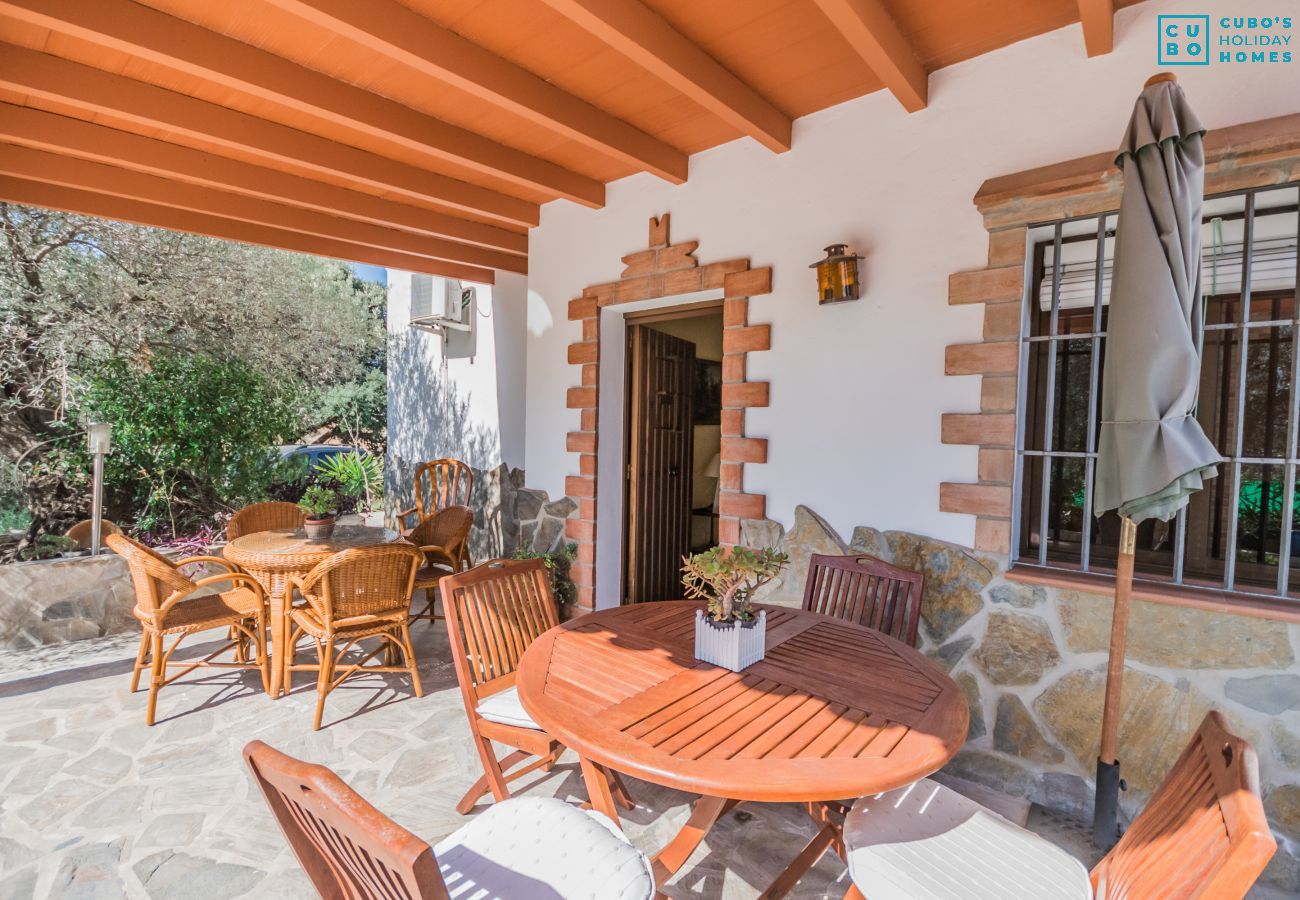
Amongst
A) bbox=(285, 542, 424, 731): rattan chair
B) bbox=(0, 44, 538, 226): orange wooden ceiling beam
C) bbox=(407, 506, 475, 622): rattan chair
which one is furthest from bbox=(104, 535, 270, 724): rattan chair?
bbox=(0, 44, 538, 226): orange wooden ceiling beam

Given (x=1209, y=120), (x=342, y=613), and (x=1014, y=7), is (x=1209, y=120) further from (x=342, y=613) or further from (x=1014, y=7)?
(x=342, y=613)

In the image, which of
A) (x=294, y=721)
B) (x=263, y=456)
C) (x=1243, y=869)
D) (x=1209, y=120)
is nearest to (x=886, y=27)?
(x=1209, y=120)

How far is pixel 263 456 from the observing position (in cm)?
627

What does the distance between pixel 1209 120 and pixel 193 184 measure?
4.99m

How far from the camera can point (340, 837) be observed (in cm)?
96

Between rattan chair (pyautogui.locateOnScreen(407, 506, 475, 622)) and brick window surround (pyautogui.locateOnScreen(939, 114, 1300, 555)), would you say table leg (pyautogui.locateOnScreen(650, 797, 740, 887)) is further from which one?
rattan chair (pyautogui.locateOnScreen(407, 506, 475, 622))

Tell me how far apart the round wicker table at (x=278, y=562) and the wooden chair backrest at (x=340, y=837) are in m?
2.30

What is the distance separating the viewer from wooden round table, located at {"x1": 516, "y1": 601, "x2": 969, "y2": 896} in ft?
4.32

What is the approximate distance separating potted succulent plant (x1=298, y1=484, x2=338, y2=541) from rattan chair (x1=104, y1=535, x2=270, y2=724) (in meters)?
0.40

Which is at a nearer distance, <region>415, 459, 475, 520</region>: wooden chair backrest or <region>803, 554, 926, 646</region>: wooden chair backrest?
<region>803, 554, 926, 646</region>: wooden chair backrest

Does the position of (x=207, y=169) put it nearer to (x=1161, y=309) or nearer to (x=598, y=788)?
(x=598, y=788)

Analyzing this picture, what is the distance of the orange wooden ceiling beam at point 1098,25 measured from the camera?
2000mm

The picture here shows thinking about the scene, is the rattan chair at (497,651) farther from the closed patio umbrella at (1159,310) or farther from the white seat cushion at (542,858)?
the closed patio umbrella at (1159,310)

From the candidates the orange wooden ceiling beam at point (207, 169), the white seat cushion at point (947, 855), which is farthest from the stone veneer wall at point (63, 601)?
the white seat cushion at point (947, 855)
